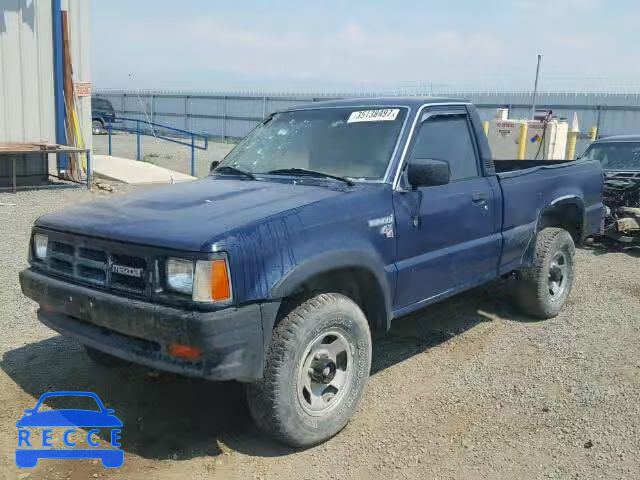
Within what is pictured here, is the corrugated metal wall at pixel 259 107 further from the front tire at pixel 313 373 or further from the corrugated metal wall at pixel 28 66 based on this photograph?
the front tire at pixel 313 373

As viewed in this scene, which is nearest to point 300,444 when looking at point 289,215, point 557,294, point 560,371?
point 289,215

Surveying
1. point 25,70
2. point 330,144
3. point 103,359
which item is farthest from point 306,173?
point 25,70

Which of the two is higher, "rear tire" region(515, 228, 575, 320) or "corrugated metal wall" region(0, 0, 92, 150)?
"corrugated metal wall" region(0, 0, 92, 150)

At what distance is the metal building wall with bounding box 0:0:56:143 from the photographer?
1110 cm

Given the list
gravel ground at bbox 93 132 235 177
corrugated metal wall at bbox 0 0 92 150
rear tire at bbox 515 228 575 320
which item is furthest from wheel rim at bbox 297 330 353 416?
gravel ground at bbox 93 132 235 177

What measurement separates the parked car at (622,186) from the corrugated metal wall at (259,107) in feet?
32.0

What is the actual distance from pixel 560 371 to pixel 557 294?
4.87 feet

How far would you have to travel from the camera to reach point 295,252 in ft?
10.8

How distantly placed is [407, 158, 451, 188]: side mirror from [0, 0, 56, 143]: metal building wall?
9.76 m

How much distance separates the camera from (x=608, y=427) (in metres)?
3.76

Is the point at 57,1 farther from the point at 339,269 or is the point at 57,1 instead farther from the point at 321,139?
the point at 339,269

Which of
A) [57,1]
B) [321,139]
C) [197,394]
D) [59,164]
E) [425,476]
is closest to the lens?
[425,476]

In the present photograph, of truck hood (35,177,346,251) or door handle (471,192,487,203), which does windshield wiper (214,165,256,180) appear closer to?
truck hood (35,177,346,251)

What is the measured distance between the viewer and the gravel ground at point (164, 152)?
62.5ft
